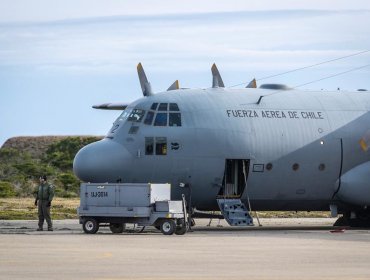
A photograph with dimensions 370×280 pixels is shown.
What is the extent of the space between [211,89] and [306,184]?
16.7ft

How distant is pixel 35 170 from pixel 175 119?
2464 inches

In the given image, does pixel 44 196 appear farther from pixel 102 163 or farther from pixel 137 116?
pixel 137 116

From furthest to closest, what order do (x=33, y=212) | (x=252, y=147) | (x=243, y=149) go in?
1. (x=33, y=212)
2. (x=252, y=147)
3. (x=243, y=149)

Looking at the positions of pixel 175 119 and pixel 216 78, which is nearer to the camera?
pixel 175 119

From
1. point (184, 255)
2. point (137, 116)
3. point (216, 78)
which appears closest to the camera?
point (184, 255)

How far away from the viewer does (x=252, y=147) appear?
4112cm

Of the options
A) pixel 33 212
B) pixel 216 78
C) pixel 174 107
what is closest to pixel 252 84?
pixel 216 78

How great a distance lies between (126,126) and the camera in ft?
132

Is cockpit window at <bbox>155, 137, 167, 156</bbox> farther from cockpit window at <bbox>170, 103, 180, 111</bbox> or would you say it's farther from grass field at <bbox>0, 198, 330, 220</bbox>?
grass field at <bbox>0, 198, 330, 220</bbox>

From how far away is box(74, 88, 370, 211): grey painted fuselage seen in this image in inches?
1570

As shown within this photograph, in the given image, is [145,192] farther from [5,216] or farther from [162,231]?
[5,216]

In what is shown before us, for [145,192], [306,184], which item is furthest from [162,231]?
[306,184]

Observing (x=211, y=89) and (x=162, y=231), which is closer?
(x=162, y=231)

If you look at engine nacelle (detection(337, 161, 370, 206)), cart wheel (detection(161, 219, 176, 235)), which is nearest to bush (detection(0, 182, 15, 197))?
engine nacelle (detection(337, 161, 370, 206))
